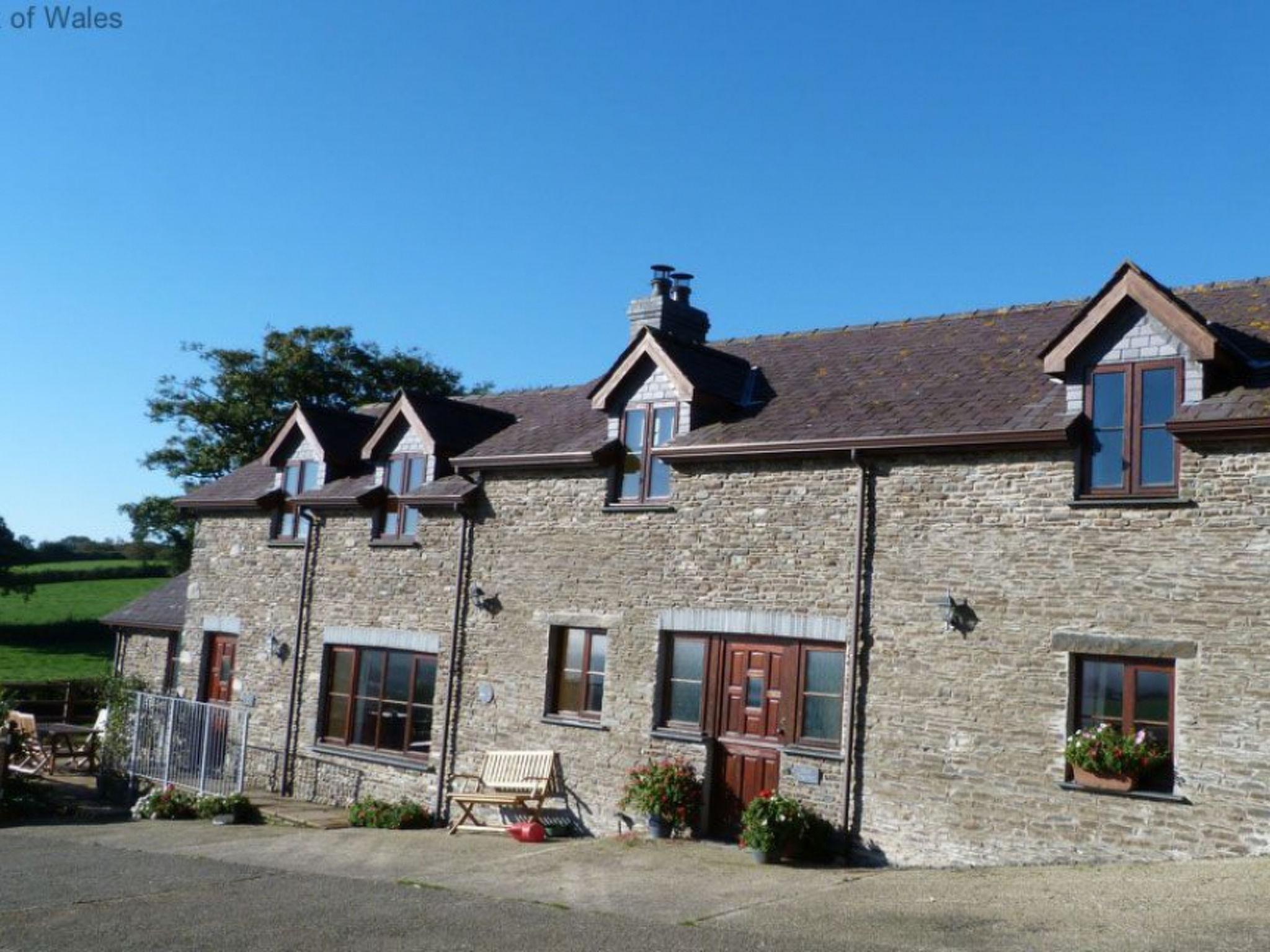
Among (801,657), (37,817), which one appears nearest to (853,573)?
(801,657)

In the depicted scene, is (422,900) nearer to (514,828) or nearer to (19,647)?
(514,828)

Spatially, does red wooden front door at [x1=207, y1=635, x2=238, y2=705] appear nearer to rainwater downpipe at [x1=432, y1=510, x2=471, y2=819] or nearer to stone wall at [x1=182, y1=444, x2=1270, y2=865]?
stone wall at [x1=182, y1=444, x2=1270, y2=865]

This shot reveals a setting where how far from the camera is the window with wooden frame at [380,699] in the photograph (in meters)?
20.4

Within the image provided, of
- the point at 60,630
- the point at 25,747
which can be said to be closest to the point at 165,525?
the point at 60,630

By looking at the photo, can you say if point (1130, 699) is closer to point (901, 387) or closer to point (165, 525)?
point (901, 387)

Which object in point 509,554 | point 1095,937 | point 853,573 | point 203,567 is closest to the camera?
point 1095,937

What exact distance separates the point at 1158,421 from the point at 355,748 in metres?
14.2

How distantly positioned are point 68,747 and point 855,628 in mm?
20961

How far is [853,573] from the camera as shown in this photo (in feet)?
50.1

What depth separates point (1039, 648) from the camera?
13.7m

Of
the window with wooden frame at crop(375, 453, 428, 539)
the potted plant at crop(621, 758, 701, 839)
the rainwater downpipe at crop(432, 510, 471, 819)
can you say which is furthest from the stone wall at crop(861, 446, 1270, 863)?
the window with wooden frame at crop(375, 453, 428, 539)

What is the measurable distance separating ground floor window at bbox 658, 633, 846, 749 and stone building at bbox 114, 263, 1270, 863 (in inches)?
1.6

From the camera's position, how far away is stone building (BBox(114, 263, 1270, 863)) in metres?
→ 13.1

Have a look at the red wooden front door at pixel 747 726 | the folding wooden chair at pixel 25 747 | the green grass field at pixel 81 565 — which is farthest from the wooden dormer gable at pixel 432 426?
the green grass field at pixel 81 565
